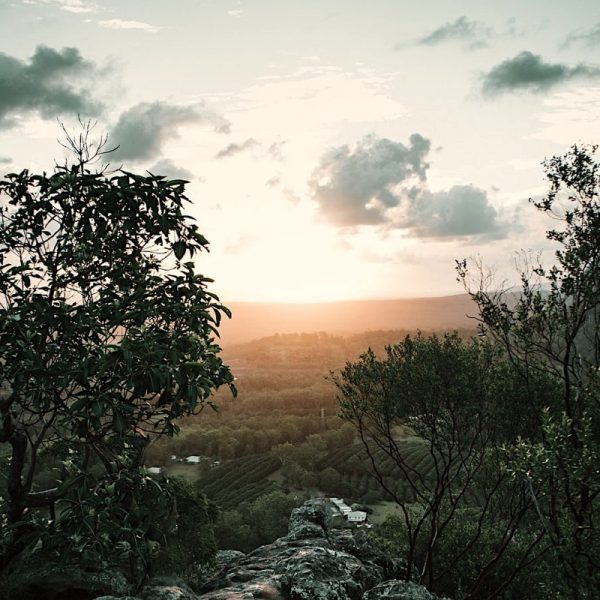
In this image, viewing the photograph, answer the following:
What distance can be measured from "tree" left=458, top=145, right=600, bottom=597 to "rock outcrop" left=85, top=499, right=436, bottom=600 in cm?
534

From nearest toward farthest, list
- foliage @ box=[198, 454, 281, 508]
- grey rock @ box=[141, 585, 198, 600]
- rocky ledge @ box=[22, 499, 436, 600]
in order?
grey rock @ box=[141, 585, 198, 600] < rocky ledge @ box=[22, 499, 436, 600] < foliage @ box=[198, 454, 281, 508]

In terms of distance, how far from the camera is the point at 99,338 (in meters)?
10.2

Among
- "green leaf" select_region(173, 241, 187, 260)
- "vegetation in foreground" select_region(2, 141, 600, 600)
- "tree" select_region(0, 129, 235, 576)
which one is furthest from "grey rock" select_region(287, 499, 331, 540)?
"green leaf" select_region(173, 241, 187, 260)

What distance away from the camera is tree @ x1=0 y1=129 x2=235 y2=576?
8.54 metres

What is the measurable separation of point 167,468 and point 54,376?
132 metres

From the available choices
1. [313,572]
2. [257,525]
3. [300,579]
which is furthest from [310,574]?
[257,525]

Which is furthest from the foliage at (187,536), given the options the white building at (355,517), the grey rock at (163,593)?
the white building at (355,517)

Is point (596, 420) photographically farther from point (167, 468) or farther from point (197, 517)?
point (167, 468)

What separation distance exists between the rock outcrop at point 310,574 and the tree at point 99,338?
5.32 metres

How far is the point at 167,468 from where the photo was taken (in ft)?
428

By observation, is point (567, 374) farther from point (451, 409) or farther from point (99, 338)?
point (99, 338)

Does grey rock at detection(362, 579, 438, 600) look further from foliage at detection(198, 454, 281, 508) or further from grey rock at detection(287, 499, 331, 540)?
foliage at detection(198, 454, 281, 508)

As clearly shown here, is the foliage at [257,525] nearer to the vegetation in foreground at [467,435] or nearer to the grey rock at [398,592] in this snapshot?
the vegetation in foreground at [467,435]

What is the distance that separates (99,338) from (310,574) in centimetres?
1165
